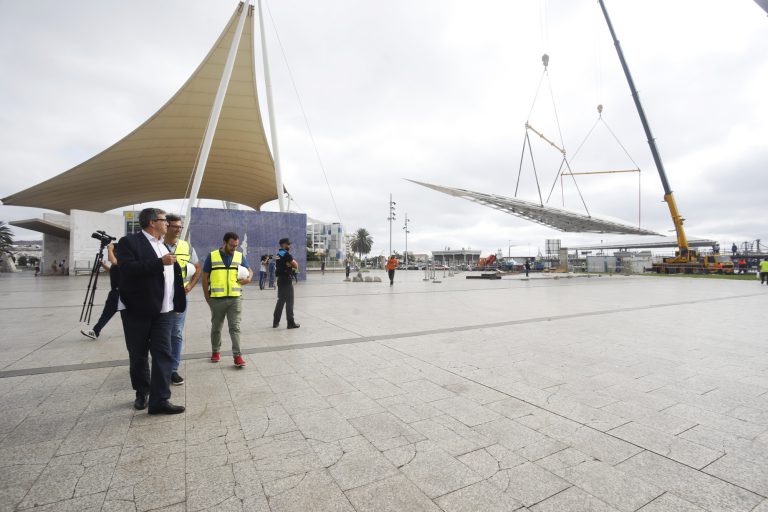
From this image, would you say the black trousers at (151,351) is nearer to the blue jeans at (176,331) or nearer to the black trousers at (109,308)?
the blue jeans at (176,331)

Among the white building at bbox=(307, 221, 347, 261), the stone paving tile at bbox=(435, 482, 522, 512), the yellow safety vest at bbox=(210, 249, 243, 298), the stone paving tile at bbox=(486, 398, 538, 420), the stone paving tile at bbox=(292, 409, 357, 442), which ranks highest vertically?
the white building at bbox=(307, 221, 347, 261)

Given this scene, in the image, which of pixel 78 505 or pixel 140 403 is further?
pixel 140 403

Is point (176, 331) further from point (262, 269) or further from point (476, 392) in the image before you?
point (262, 269)

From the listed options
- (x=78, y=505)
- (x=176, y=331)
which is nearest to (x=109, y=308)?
(x=176, y=331)

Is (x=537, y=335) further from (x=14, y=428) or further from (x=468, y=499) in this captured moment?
(x=14, y=428)

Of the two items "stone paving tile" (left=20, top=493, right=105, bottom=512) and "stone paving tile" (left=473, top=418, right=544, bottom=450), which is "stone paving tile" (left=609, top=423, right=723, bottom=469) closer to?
"stone paving tile" (left=473, top=418, right=544, bottom=450)

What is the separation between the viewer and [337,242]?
106062 millimetres

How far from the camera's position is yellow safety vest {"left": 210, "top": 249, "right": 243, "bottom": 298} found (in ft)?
14.3

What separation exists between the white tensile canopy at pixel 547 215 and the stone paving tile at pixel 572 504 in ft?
72.4

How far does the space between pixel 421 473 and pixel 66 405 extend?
120 inches

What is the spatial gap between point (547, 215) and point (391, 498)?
30.6 m

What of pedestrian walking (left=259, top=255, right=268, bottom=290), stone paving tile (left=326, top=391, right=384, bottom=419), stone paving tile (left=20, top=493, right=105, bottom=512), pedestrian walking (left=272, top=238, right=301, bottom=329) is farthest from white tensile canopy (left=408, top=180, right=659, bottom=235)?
stone paving tile (left=20, top=493, right=105, bottom=512)

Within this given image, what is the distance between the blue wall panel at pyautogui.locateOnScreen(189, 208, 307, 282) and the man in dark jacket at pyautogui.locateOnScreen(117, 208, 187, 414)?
17.2 meters

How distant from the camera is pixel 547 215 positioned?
29.2 m
